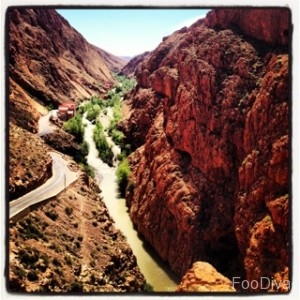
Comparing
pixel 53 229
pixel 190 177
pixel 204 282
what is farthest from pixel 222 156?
pixel 204 282

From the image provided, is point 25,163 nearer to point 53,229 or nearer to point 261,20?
point 53,229

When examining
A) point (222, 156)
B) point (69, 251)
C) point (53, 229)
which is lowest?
point (69, 251)

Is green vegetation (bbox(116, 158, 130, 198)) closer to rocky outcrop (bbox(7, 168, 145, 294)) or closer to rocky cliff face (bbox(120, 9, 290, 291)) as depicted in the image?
rocky cliff face (bbox(120, 9, 290, 291))

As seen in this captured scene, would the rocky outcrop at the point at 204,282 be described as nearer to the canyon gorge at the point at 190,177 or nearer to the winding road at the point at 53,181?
the canyon gorge at the point at 190,177

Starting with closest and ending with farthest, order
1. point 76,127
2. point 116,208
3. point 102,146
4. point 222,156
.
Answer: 1. point 222,156
2. point 76,127
3. point 116,208
4. point 102,146

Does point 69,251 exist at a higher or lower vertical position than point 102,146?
lower

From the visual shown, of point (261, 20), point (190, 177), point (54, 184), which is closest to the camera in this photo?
point (261, 20)
